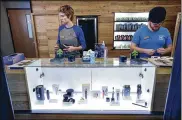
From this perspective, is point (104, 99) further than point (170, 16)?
No

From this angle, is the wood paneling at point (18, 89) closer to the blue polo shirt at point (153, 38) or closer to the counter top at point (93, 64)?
the counter top at point (93, 64)

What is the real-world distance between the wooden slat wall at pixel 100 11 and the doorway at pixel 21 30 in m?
0.80

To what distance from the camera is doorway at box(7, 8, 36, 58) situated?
4.55 metres

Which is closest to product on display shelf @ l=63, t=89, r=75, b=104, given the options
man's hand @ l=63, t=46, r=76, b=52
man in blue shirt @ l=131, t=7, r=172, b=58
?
man's hand @ l=63, t=46, r=76, b=52

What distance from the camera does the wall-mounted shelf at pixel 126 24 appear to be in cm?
382

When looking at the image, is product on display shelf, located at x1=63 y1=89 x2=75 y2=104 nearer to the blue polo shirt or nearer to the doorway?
the blue polo shirt

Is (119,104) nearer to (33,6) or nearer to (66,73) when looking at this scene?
(66,73)

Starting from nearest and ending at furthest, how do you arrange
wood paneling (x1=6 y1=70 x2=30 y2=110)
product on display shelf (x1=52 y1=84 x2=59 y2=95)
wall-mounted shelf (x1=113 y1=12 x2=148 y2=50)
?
wood paneling (x1=6 y1=70 x2=30 y2=110), product on display shelf (x1=52 y1=84 x2=59 y2=95), wall-mounted shelf (x1=113 y1=12 x2=148 y2=50)

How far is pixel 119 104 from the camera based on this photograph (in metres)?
1.40

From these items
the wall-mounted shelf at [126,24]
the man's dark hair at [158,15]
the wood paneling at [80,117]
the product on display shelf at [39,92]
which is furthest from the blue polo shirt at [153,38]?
the wall-mounted shelf at [126,24]

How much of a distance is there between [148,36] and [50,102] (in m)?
1.32

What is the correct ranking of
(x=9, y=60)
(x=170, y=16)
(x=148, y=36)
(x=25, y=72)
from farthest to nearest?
1. (x=170, y=16)
2. (x=148, y=36)
3. (x=9, y=60)
4. (x=25, y=72)

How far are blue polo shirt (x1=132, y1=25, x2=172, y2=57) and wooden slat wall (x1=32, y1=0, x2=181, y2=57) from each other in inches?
84.8

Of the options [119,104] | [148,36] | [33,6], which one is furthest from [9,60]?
[33,6]
